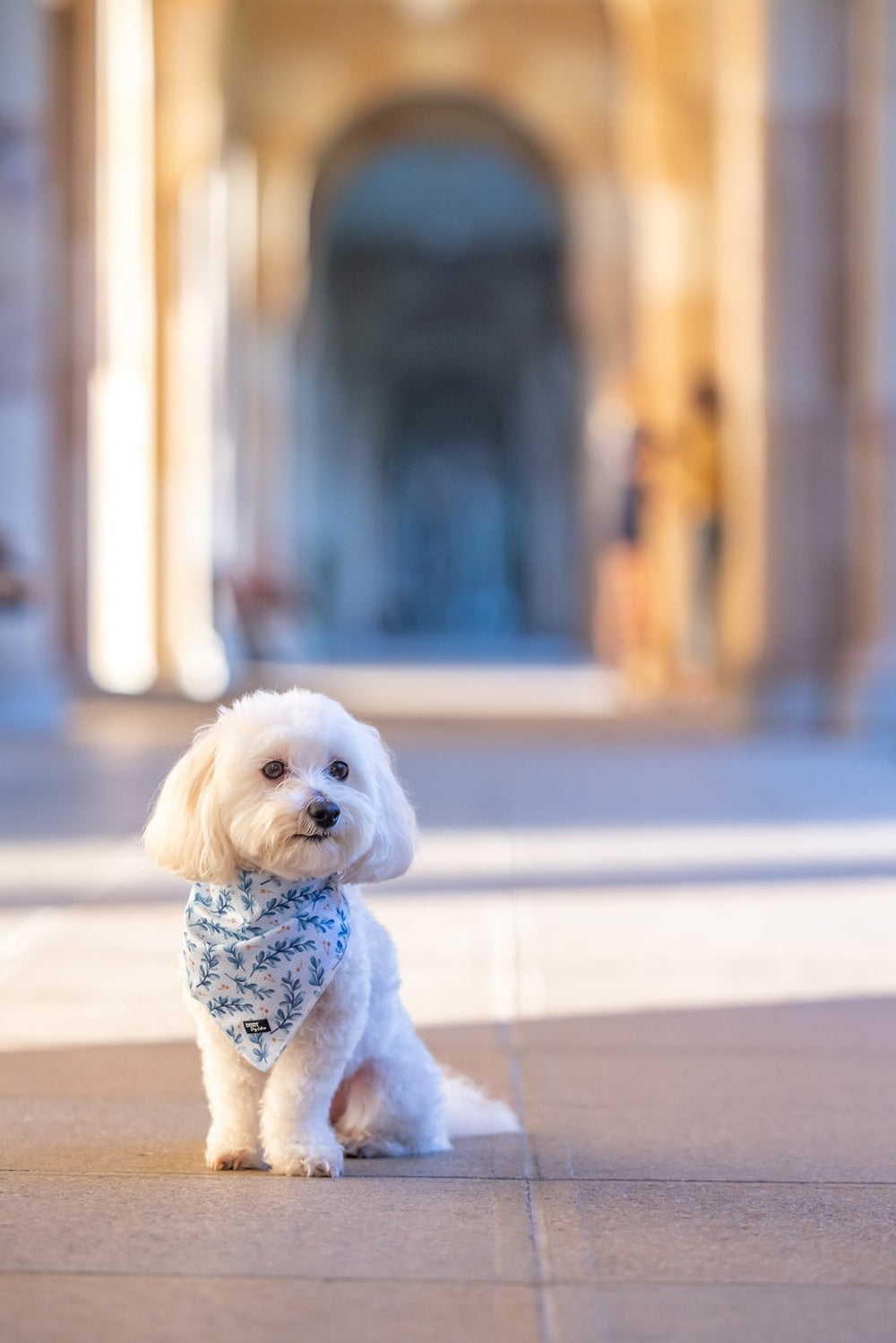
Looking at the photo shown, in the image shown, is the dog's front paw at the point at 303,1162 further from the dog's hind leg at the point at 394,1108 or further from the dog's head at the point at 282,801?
the dog's head at the point at 282,801

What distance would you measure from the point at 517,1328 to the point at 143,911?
338 cm

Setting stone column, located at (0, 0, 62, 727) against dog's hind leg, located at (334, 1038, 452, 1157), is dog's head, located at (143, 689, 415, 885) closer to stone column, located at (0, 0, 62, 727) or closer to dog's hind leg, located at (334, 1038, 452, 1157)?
dog's hind leg, located at (334, 1038, 452, 1157)

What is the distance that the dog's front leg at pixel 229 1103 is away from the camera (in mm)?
2820

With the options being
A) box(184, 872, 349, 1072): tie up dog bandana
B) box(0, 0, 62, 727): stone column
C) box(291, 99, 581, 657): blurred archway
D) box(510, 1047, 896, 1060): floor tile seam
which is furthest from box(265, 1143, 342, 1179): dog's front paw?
box(291, 99, 581, 657): blurred archway

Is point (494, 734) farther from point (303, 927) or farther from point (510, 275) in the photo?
point (510, 275)

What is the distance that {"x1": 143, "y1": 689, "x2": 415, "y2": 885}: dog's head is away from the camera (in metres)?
2.60

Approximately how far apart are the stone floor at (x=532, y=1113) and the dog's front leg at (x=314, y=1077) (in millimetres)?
45

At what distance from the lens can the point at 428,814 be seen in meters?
7.83

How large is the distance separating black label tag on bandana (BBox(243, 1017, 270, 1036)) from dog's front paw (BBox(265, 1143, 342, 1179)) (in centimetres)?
18

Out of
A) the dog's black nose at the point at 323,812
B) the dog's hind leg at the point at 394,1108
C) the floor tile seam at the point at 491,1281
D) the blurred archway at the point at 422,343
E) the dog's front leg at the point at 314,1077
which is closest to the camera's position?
the floor tile seam at the point at 491,1281

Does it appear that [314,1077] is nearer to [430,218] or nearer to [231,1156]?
[231,1156]

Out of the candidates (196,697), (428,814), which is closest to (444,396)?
(196,697)

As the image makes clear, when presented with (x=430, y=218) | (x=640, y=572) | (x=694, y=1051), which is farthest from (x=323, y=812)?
(x=430, y=218)

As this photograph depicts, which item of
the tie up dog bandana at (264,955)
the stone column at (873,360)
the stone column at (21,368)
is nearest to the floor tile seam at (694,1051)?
the tie up dog bandana at (264,955)
